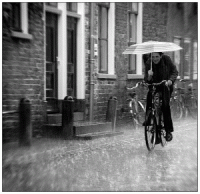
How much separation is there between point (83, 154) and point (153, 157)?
1.09 metres

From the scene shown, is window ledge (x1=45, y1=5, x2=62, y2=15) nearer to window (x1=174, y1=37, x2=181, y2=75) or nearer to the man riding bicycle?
the man riding bicycle

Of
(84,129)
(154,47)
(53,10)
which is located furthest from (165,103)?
(53,10)

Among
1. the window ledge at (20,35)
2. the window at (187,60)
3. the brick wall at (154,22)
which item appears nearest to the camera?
the window ledge at (20,35)

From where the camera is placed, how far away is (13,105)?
841 cm

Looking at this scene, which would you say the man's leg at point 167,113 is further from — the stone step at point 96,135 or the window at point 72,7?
the window at point 72,7

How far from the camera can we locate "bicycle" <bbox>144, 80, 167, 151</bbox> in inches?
321

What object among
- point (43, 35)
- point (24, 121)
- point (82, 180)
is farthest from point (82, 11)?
point (82, 180)

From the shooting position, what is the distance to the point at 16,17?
28.5ft

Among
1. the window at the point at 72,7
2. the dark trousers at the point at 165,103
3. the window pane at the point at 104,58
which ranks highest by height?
the window at the point at 72,7

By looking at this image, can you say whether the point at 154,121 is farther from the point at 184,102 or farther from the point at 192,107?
the point at 192,107

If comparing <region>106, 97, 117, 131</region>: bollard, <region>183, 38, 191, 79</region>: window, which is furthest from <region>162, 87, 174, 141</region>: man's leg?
<region>183, 38, 191, 79</region>: window

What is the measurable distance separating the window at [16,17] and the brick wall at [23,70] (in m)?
0.14

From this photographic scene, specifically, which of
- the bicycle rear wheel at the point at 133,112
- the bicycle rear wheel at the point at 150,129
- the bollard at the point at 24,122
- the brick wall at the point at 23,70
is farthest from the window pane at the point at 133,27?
the bollard at the point at 24,122

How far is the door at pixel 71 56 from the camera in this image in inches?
422
